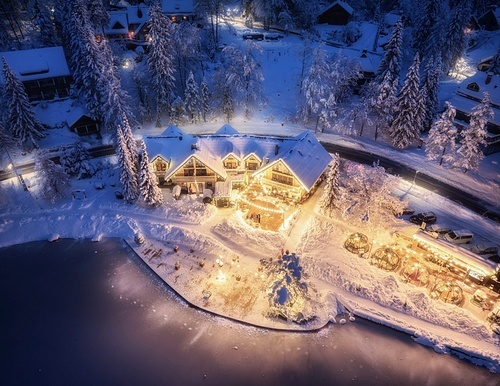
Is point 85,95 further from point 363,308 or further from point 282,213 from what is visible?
point 363,308

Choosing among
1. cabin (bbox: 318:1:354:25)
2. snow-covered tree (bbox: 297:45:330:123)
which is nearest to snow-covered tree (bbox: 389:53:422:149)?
snow-covered tree (bbox: 297:45:330:123)

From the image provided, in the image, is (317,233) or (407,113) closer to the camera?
(317,233)

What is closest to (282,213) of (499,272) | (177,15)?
(499,272)

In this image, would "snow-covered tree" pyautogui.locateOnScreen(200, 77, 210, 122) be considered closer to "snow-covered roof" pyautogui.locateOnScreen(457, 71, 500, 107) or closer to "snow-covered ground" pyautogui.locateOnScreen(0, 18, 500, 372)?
"snow-covered ground" pyautogui.locateOnScreen(0, 18, 500, 372)

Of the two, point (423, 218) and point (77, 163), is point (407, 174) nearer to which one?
point (423, 218)

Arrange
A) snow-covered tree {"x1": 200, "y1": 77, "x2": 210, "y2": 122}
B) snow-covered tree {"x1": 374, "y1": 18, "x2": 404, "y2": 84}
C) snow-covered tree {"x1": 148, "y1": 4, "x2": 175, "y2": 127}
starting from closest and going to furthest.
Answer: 1. snow-covered tree {"x1": 374, "y1": 18, "x2": 404, "y2": 84}
2. snow-covered tree {"x1": 148, "y1": 4, "x2": 175, "y2": 127}
3. snow-covered tree {"x1": 200, "y1": 77, "x2": 210, "y2": 122}

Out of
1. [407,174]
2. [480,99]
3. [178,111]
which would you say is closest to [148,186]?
[178,111]

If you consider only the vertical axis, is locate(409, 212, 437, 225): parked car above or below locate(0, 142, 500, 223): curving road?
below
